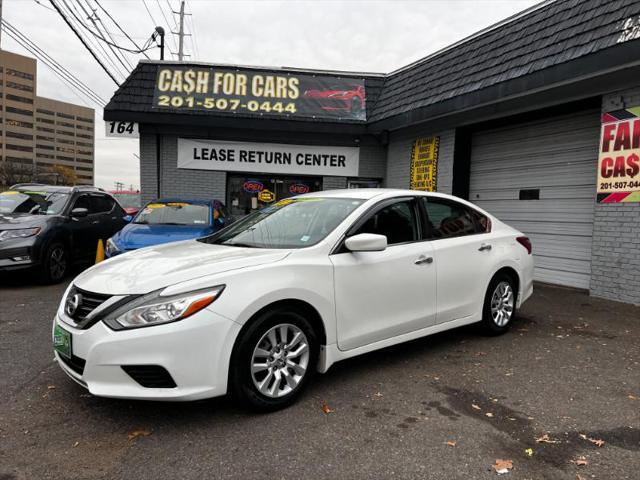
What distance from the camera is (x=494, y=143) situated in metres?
9.40

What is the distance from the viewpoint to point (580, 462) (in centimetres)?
260

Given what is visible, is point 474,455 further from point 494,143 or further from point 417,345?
point 494,143

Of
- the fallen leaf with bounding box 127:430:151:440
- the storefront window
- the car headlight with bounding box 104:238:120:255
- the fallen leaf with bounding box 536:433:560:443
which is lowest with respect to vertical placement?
the fallen leaf with bounding box 127:430:151:440

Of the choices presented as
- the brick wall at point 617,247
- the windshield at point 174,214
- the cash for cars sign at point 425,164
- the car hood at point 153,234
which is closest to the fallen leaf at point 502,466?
the car hood at point 153,234

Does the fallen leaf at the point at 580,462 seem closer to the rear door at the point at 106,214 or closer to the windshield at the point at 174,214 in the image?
the windshield at the point at 174,214

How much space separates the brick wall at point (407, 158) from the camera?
10.0m

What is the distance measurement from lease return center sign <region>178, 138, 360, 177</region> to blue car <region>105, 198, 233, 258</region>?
11.5ft

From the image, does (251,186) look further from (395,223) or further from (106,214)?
(395,223)

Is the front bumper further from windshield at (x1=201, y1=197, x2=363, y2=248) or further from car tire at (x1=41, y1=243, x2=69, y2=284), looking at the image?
car tire at (x1=41, y1=243, x2=69, y2=284)

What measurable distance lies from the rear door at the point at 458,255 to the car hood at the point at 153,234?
3.75 metres

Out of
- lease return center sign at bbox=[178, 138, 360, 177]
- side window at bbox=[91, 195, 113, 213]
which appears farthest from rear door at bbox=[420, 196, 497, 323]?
lease return center sign at bbox=[178, 138, 360, 177]

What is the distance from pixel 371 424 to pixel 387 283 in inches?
44.7

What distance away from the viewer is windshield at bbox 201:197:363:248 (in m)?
3.65

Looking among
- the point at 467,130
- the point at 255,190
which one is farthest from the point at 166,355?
the point at 255,190
